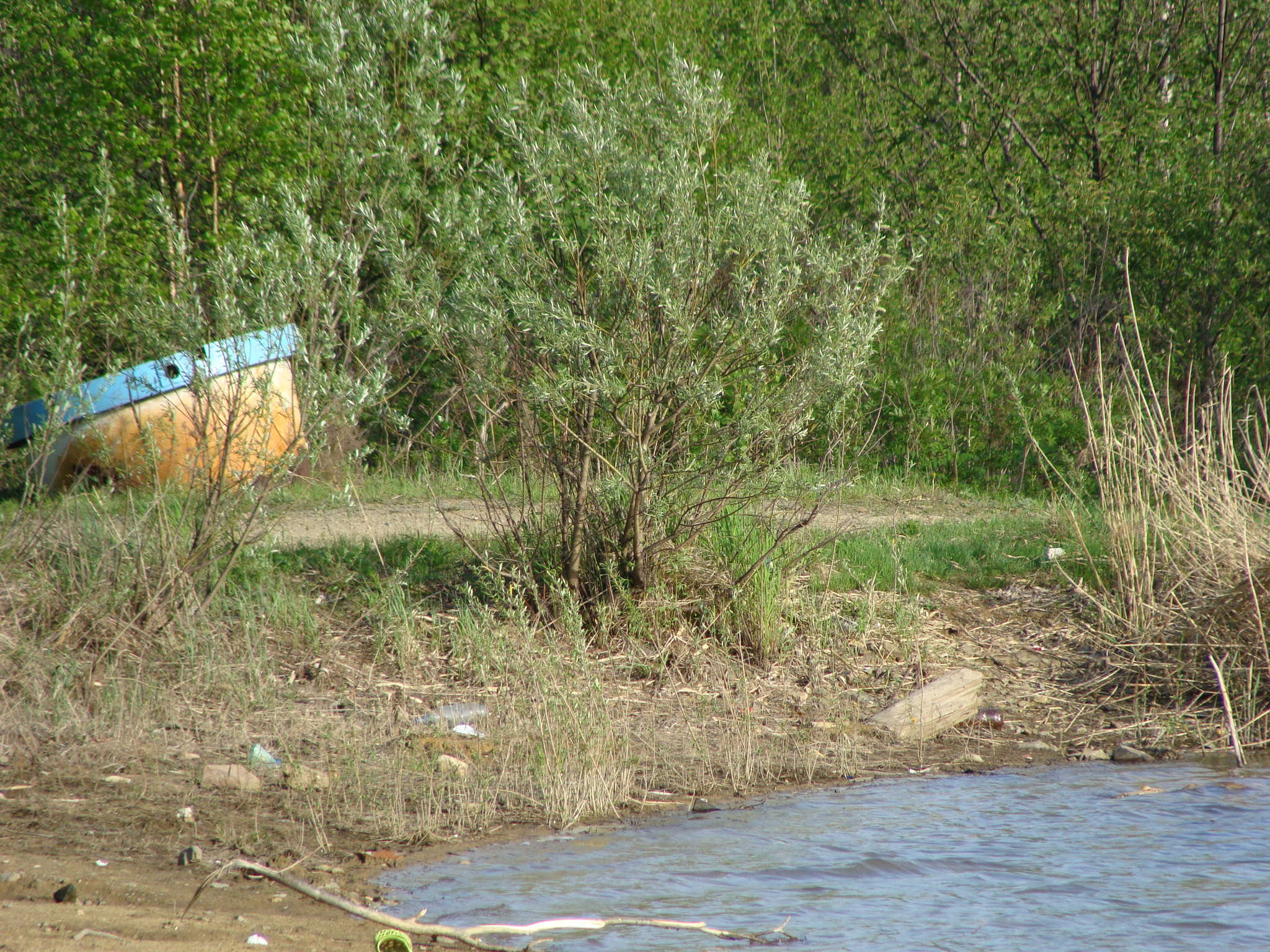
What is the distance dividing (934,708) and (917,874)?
2085 mm

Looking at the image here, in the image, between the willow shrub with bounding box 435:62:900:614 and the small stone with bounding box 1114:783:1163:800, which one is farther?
the willow shrub with bounding box 435:62:900:614

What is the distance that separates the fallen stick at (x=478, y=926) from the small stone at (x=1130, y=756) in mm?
3090

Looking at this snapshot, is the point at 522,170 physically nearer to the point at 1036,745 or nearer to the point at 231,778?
the point at 231,778

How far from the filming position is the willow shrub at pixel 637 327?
6.56 m

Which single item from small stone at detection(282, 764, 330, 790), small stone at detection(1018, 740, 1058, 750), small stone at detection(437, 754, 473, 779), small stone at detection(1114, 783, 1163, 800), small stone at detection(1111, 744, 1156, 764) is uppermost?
small stone at detection(282, 764, 330, 790)

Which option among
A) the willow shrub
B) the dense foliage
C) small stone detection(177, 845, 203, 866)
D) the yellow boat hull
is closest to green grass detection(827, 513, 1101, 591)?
the dense foliage

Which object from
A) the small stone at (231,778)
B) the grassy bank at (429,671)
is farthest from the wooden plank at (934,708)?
the small stone at (231,778)

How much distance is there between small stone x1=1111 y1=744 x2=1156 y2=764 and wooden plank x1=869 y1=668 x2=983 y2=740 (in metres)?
0.79

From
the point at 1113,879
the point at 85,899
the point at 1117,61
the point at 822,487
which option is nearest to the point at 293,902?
the point at 85,899

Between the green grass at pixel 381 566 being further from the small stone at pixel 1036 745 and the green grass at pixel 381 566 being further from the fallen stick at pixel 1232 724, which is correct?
the fallen stick at pixel 1232 724

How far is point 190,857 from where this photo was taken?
14.5 ft

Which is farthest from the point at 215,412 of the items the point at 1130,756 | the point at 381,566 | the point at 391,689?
the point at 1130,756

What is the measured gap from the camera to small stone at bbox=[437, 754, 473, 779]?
215 inches

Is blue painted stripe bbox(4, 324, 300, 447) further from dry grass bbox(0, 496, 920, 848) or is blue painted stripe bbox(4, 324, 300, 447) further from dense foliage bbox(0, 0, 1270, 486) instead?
→ dry grass bbox(0, 496, 920, 848)
